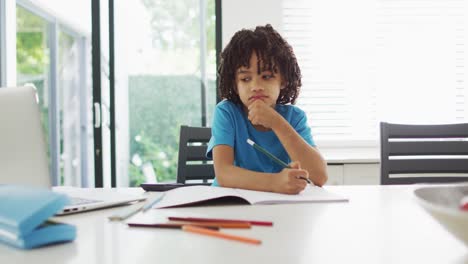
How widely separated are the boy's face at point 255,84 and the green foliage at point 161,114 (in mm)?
2059

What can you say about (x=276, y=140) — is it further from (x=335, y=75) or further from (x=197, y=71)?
(x=197, y=71)

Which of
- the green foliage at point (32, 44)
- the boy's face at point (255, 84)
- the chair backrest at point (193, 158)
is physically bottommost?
the chair backrest at point (193, 158)

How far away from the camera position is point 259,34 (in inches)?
62.6

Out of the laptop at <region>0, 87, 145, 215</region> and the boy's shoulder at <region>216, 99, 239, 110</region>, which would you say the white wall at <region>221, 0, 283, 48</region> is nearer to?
the boy's shoulder at <region>216, 99, 239, 110</region>

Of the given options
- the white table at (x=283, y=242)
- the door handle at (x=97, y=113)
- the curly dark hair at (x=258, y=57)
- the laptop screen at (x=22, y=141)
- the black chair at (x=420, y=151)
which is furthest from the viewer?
the door handle at (x=97, y=113)

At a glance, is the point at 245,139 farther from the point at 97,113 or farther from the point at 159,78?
the point at 159,78

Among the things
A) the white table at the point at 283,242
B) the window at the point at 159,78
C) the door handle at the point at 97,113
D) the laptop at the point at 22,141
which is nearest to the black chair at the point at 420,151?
the white table at the point at 283,242

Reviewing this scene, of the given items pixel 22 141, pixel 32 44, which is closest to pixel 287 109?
pixel 22 141

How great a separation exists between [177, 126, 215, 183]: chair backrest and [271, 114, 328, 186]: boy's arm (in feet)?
1.53

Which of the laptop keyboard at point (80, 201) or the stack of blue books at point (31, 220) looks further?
the laptop keyboard at point (80, 201)

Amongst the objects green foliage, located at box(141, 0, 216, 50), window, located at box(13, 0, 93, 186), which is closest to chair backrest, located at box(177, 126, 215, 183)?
green foliage, located at box(141, 0, 216, 50)

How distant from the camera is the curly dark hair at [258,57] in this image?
1524 mm

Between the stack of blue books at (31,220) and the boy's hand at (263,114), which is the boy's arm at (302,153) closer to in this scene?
the boy's hand at (263,114)

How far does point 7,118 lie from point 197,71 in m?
2.71
